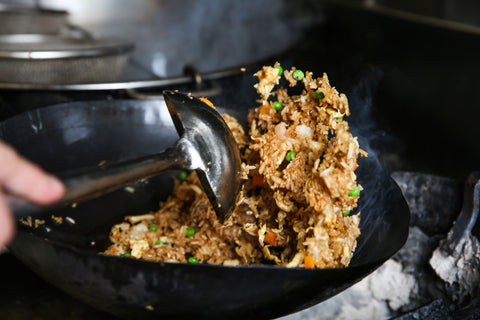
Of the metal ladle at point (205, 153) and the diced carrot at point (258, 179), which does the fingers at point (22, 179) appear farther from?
the diced carrot at point (258, 179)

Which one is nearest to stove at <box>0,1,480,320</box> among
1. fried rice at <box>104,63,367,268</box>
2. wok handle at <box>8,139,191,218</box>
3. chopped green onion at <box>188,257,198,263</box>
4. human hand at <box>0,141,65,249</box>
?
fried rice at <box>104,63,367,268</box>

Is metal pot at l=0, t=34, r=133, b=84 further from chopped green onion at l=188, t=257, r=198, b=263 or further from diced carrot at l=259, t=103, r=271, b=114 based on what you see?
chopped green onion at l=188, t=257, r=198, b=263

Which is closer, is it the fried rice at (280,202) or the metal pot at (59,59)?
the fried rice at (280,202)

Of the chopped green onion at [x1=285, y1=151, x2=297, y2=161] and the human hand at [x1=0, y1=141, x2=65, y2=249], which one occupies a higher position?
the chopped green onion at [x1=285, y1=151, x2=297, y2=161]

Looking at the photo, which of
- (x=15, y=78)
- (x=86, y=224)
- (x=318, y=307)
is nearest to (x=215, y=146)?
(x=86, y=224)

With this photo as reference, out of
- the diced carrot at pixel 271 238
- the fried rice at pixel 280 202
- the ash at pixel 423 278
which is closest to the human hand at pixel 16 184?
the fried rice at pixel 280 202

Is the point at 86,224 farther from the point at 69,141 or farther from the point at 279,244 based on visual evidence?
the point at 279,244

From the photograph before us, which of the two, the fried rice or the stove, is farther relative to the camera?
the stove

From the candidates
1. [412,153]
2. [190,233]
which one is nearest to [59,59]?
[190,233]
